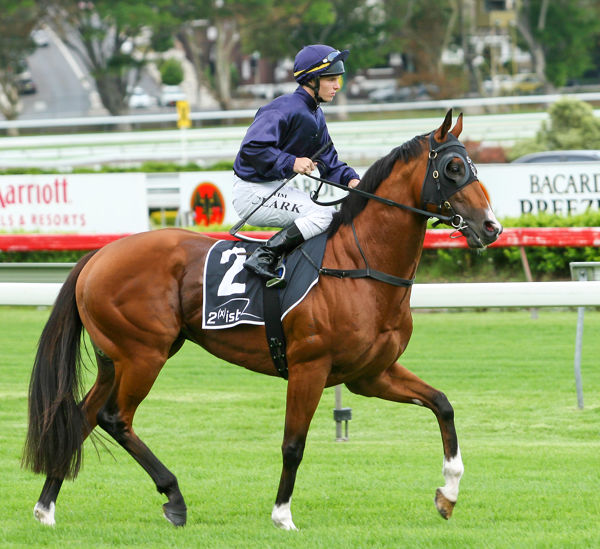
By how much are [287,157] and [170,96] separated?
42.2 m

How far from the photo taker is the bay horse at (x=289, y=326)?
15.5 ft

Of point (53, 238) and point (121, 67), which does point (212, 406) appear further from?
point (121, 67)

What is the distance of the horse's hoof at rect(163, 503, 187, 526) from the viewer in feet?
15.7

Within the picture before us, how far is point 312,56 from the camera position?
499 cm

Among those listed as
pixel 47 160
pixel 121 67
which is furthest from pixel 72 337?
pixel 121 67

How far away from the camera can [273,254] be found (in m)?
4.89

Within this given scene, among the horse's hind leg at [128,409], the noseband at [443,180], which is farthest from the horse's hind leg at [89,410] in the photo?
the noseband at [443,180]

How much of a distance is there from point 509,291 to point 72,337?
248 cm

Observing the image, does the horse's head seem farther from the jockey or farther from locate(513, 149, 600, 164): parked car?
locate(513, 149, 600, 164): parked car

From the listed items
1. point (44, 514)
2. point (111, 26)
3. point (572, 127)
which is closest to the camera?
point (44, 514)

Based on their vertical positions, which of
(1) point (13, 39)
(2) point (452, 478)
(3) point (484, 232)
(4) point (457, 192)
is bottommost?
(2) point (452, 478)

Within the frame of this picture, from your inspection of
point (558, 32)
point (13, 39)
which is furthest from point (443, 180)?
point (558, 32)

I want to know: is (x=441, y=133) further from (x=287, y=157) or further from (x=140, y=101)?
(x=140, y=101)

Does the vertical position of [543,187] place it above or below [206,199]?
above
